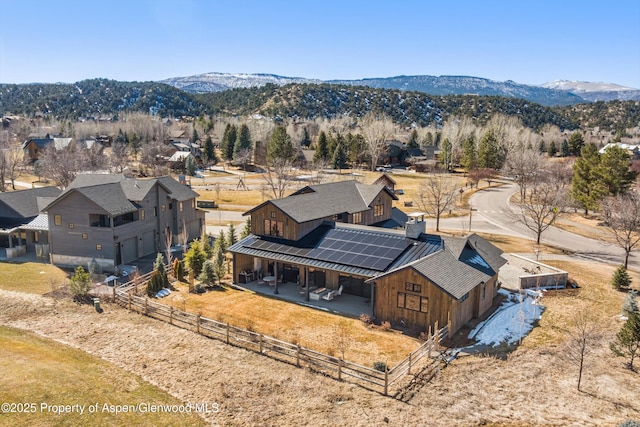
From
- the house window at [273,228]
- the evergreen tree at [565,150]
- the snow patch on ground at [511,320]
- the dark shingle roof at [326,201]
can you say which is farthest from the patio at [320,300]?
the evergreen tree at [565,150]

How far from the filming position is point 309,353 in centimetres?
2211

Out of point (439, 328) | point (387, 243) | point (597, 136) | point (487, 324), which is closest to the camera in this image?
point (439, 328)

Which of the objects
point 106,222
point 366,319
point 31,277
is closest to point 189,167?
point 106,222

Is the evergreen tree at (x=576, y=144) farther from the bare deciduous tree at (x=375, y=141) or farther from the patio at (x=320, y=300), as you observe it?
the patio at (x=320, y=300)

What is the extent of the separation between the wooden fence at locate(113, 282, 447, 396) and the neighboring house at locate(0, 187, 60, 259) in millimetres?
19101

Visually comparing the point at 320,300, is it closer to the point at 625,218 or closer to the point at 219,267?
the point at 219,267

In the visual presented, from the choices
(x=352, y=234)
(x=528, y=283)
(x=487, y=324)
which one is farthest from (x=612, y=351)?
(x=352, y=234)

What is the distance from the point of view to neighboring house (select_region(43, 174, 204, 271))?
1496 inches

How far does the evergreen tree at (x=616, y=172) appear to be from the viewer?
60000mm

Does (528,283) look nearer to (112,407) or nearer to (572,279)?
(572,279)

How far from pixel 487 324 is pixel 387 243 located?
26.1 ft

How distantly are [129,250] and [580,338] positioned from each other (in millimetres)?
34509

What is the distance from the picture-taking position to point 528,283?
34.0m

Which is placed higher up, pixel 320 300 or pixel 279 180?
pixel 279 180
